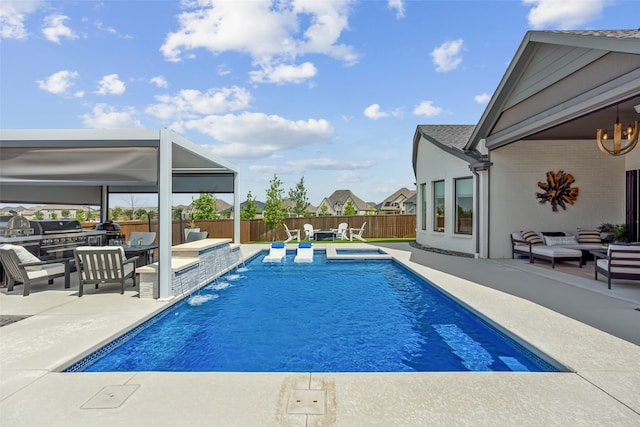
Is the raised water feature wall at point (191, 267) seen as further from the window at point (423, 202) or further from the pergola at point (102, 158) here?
the window at point (423, 202)

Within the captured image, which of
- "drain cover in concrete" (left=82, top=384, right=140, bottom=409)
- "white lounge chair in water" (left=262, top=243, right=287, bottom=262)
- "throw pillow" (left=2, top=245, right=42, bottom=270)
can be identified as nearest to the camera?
"drain cover in concrete" (left=82, top=384, right=140, bottom=409)

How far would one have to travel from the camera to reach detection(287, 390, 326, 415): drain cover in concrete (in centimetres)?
307

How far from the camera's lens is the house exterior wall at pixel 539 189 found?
12.4m

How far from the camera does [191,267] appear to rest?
27.6 feet

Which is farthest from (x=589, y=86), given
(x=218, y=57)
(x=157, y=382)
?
(x=218, y=57)

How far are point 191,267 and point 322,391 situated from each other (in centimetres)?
597

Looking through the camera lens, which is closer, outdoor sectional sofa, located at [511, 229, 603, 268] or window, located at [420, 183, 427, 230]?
outdoor sectional sofa, located at [511, 229, 603, 268]

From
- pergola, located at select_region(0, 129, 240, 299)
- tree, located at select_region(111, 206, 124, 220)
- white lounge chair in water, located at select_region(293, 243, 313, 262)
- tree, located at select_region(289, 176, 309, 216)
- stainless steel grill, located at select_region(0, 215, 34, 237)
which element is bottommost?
white lounge chair in water, located at select_region(293, 243, 313, 262)

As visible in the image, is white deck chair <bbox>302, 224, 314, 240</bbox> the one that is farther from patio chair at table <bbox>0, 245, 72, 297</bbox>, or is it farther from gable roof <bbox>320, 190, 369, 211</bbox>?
gable roof <bbox>320, 190, 369, 211</bbox>

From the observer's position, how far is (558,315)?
5805 millimetres

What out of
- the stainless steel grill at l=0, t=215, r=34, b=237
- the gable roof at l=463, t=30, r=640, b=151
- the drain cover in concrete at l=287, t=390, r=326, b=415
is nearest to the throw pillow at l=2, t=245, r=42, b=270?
the stainless steel grill at l=0, t=215, r=34, b=237

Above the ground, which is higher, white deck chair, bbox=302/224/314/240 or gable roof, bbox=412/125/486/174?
gable roof, bbox=412/125/486/174

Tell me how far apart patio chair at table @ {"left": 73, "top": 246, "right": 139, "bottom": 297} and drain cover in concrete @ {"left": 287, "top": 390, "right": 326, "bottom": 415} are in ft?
19.2

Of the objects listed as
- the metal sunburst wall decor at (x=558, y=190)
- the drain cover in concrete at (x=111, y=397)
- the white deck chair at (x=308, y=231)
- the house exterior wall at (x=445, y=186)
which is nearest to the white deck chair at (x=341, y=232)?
the white deck chair at (x=308, y=231)
